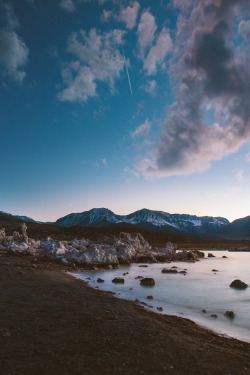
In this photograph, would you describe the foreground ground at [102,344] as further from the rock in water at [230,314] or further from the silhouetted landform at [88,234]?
the silhouetted landform at [88,234]

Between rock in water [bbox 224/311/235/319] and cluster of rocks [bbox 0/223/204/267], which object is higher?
cluster of rocks [bbox 0/223/204/267]

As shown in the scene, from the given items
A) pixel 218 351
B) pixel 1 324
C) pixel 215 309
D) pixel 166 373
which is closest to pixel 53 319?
pixel 1 324

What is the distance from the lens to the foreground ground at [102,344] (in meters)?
4.88

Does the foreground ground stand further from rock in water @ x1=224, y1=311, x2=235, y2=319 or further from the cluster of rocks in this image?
the cluster of rocks

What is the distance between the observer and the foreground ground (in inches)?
192

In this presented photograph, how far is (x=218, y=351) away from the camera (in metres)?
6.10

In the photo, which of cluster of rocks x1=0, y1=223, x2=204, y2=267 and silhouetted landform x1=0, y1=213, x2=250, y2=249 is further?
silhouetted landform x1=0, y1=213, x2=250, y2=249

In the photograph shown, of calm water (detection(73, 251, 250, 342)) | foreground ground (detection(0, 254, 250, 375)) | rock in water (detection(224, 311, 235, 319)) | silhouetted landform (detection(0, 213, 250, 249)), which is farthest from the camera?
silhouetted landform (detection(0, 213, 250, 249))

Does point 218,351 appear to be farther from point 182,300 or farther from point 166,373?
point 182,300

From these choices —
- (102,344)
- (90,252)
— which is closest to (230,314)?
(102,344)

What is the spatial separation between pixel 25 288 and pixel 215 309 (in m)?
10.3

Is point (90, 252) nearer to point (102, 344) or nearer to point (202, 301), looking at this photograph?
point (202, 301)

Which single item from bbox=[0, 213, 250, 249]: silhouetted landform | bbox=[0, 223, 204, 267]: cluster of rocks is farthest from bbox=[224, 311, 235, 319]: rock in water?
bbox=[0, 213, 250, 249]: silhouetted landform

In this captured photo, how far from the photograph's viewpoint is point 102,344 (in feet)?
19.6
